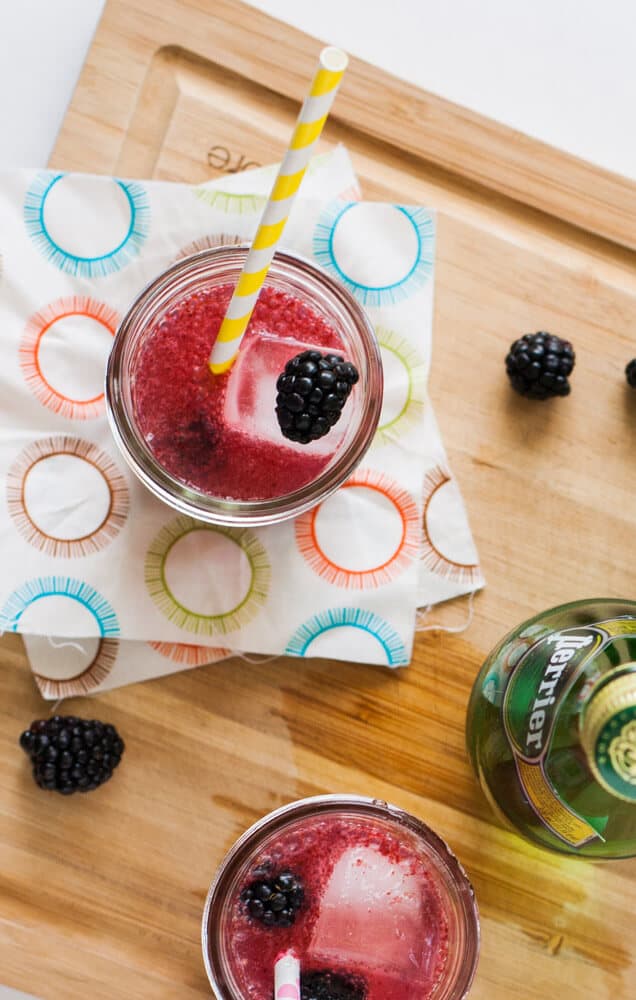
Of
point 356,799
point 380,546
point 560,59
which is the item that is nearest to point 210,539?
point 380,546

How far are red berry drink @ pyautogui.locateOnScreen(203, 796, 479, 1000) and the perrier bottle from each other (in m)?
0.12

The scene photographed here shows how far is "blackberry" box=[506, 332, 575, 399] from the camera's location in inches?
45.1

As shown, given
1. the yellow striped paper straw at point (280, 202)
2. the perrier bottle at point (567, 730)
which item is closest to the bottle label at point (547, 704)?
the perrier bottle at point (567, 730)

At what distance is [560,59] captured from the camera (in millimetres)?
1402

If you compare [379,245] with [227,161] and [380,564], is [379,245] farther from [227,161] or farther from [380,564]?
[380,564]

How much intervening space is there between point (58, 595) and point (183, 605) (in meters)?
0.14

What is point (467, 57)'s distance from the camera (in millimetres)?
1387

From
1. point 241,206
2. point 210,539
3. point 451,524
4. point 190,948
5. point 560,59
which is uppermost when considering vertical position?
point 560,59

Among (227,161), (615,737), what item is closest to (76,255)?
(227,161)

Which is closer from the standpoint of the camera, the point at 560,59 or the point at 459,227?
the point at 459,227

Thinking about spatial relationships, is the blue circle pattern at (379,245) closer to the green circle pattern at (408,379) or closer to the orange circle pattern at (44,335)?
the green circle pattern at (408,379)

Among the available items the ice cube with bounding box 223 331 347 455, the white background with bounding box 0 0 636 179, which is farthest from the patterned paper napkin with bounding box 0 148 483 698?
the white background with bounding box 0 0 636 179

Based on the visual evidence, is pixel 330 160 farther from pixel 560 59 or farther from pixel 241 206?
pixel 560 59

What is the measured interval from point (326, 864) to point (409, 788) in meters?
0.14
